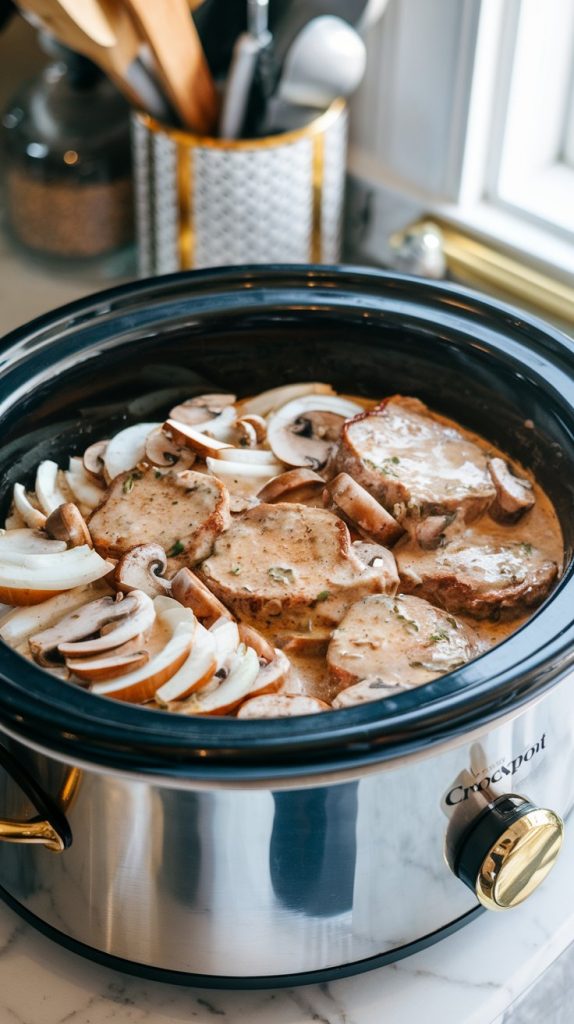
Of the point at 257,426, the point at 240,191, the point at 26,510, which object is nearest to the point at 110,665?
the point at 26,510

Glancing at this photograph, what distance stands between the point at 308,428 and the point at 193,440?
12cm

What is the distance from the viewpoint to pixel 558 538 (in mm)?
1063

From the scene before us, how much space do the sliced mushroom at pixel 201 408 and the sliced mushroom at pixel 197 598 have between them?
0.25 m

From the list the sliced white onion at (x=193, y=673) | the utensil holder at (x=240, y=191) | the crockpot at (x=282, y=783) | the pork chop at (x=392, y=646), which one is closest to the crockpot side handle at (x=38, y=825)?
the crockpot at (x=282, y=783)

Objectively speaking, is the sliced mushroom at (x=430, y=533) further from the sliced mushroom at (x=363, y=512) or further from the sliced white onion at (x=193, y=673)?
the sliced white onion at (x=193, y=673)

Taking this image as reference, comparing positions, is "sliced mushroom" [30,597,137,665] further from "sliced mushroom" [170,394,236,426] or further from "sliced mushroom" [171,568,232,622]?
"sliced mushroom" [170,394,236,426]

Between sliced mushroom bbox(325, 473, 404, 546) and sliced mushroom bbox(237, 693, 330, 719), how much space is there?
22cm

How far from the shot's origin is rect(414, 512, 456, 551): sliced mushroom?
3.46ft

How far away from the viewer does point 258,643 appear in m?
0.93

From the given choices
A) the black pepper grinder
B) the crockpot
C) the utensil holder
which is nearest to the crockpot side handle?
the crockpot

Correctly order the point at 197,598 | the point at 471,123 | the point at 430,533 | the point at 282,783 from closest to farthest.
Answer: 1. the point at 282,783
2. the point at 197,598
3. the point at 430,533
4. the point at 471,123

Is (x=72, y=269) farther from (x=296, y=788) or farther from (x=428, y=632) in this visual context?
(x=296, y=788)

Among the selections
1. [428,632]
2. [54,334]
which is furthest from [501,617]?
[54,334]

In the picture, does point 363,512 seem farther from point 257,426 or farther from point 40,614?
point 40,614
